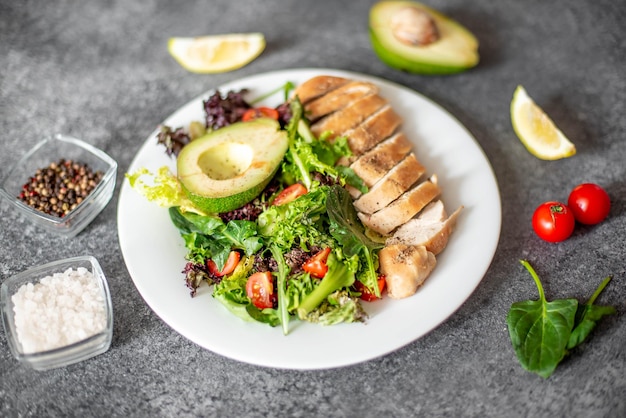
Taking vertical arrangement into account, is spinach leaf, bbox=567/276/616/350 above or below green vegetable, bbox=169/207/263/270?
below

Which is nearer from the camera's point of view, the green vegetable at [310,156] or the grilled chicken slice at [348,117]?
the green vegetable at [310,156]

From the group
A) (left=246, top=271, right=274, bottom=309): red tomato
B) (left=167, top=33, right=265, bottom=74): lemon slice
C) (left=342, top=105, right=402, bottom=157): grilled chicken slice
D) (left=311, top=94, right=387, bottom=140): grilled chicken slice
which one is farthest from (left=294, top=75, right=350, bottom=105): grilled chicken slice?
(left=246, top=271, right=274, bottom=309): red tomato

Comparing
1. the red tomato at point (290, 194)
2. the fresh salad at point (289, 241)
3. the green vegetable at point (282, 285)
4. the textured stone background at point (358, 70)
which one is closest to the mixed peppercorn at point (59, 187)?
the textured stone background at point (358, 70)

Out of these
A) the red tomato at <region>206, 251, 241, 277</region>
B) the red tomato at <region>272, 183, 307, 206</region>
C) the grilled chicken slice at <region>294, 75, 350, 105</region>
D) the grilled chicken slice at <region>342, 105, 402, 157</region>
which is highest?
the grilled chicken slice at <region>294, 75, 350, 105</region>

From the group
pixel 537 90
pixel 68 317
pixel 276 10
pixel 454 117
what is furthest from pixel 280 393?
pixel 276 10

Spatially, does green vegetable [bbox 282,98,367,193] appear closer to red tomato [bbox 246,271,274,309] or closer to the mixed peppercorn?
red tomato [bbox 246,271,274,309]

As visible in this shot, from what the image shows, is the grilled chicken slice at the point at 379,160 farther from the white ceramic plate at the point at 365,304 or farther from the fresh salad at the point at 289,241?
the white ceramic plate at the point at 365,304
